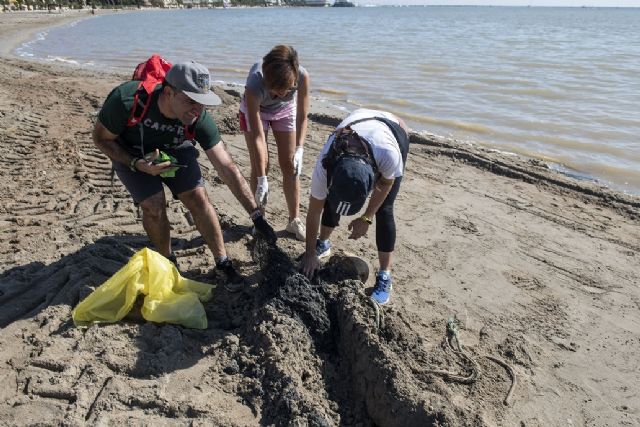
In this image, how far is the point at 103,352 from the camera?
2617mm

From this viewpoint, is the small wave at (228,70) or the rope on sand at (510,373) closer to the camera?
the rope on sand at (510,373)

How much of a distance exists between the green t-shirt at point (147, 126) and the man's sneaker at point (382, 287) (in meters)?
1.54

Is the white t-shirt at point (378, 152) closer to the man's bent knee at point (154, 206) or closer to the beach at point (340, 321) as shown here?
the beach at point (340, 321)

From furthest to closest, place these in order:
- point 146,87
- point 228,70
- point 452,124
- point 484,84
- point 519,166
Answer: point 228,70 < point 484,84 < point 452,124 < point 519,166 < point 146,87

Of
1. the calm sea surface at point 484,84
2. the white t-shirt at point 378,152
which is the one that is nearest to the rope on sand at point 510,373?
the white t-shirt at point 378,152

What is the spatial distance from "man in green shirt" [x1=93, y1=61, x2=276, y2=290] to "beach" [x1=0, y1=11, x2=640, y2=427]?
0.38 m

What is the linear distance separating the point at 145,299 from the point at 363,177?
154cm

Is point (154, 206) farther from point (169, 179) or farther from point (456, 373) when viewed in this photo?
point (456, 373)

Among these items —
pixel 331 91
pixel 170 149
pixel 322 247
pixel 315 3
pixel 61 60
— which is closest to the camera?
pixel 170 149

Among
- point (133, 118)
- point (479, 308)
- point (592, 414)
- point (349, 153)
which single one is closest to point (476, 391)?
point (592, 414)

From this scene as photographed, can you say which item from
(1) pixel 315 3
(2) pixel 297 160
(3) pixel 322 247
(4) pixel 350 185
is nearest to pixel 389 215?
(3) pixel 322 247

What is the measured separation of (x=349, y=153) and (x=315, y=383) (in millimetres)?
1286

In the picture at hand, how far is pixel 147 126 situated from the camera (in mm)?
3102

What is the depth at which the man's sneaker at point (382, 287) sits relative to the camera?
344 cm
